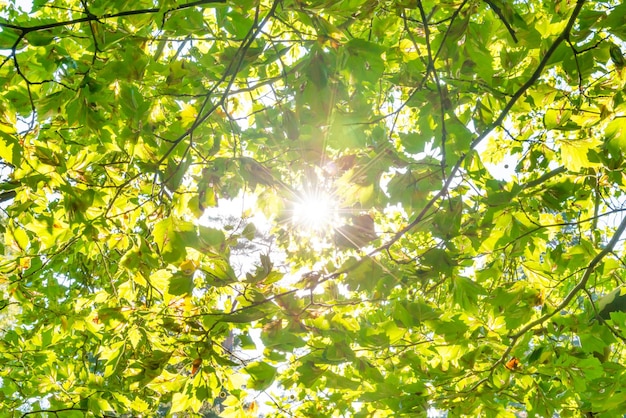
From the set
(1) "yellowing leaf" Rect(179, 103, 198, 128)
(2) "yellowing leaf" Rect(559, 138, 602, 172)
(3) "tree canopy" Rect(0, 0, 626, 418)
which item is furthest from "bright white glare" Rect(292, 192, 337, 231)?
(2) "yellowing leaf" Rect(559, 138, 602, 172)

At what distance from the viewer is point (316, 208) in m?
1.80

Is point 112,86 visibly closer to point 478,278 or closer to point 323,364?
point 323,364

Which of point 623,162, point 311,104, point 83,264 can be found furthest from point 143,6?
point 83,264

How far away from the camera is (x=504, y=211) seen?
74.3 inches

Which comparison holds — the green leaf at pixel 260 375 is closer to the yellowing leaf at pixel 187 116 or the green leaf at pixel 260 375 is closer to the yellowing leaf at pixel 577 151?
the yellowing leaf at pixel 187 116

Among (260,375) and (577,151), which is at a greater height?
(577,151)

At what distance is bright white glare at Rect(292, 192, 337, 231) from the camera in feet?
5.65

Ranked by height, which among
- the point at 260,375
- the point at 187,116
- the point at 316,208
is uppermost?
the point at 187,116

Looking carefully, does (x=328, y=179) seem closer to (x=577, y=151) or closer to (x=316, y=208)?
(x=316, y=208)

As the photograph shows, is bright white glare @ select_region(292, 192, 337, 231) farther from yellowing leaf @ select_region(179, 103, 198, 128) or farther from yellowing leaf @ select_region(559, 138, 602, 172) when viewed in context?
yellowing leaf @ select_region(559, 138, 602, 172)

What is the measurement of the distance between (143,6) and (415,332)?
2.15m

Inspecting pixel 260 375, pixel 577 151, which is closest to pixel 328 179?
pixel 260 375

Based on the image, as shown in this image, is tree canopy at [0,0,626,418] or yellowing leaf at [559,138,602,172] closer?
tree canopy at [0,0,626,418]

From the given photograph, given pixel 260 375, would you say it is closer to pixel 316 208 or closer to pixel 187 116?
pixel 316 208
